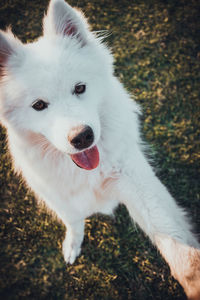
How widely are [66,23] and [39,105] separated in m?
0.75

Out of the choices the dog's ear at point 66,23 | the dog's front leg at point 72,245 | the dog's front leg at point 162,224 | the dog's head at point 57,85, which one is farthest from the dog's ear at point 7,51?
the dog's front leg at point 72,245

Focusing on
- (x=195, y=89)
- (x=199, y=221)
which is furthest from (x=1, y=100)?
(x=195, y=89)

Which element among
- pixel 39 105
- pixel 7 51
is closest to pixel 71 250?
pixel 39 105

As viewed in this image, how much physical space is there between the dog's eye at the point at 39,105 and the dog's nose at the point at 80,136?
0.32m

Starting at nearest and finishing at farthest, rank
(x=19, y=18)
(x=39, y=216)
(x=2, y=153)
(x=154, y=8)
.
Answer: (x=39, y=216) → (x=2, y=153) → (x=154, y=8) → (x=19, y=18)

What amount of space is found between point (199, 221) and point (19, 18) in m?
4.97

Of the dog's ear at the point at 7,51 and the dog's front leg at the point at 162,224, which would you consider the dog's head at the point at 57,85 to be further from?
the dog's front leg at the point at 162,224

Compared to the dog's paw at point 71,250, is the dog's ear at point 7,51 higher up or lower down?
higher up

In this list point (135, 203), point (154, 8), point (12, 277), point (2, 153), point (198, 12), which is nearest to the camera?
point (135, 203)

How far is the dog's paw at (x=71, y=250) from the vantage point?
2805mm

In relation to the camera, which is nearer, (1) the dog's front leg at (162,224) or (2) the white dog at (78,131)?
(2) the white dog at (78,131)

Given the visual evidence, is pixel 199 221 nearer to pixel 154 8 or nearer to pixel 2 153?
pixel 2 153

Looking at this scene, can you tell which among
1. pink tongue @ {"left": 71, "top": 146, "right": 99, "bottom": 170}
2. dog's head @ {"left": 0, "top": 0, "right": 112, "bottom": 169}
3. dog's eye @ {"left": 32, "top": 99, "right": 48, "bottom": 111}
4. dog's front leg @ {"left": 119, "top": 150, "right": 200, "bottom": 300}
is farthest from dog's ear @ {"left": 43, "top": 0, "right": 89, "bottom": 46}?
dog's front leg @ {"left": 119, "top": 150, "right": 200, "bottom": 300}

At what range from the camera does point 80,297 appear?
271 cm
